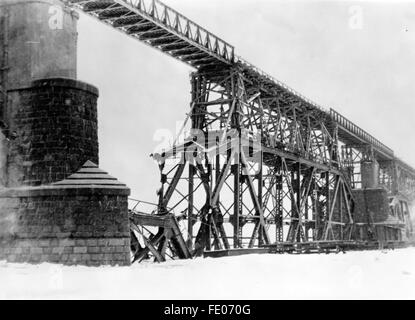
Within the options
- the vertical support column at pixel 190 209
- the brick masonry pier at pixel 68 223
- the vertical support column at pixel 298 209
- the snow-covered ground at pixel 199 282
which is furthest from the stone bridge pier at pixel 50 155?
the vertical support column at pixel 298 209

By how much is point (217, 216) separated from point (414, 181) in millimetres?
53761

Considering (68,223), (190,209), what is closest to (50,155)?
(68,223)

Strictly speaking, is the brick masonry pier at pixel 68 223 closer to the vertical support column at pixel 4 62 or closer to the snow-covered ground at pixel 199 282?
the snow-covered ground at pixel 199 282

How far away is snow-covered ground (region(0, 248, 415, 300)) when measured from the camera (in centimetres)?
1279

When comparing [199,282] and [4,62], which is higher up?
[4,62]

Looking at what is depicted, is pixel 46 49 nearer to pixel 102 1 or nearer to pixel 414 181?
pixel 102 1

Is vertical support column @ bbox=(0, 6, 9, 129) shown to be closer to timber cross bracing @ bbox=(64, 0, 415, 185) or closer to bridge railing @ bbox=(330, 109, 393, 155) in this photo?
timber cross bracing @ bbox=(64, 0, 415, 185)

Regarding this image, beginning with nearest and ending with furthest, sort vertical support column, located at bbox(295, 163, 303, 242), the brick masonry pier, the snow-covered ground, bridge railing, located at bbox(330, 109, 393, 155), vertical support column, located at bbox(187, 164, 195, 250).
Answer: the snow-covered ground < the brick masonry pier < vertical support column, located at bbox(187, 164, 195, 250) < vertical support column, located at bbox(295, 163, 303, 242) < bridge railing, located at bbox(330, 109, 393, 155)

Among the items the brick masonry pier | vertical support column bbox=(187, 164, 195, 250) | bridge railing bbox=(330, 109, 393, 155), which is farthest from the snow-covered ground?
bridge railing bbox=(330, 109, 393, 155)

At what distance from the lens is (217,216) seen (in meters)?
32.8

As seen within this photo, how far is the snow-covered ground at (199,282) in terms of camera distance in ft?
42.0

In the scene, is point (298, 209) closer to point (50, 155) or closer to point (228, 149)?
point (228, 149)

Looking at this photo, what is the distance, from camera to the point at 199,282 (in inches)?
622
